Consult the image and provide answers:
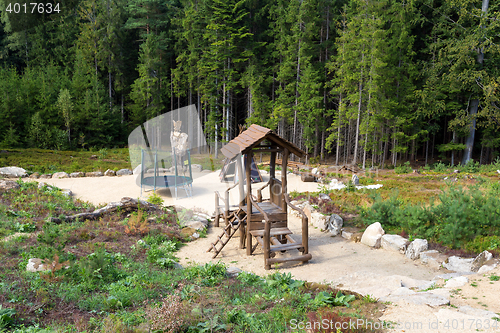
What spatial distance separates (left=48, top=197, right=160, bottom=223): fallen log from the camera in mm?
8766

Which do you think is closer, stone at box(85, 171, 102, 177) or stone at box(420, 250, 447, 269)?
stone at box(420, 250, 447, 269)

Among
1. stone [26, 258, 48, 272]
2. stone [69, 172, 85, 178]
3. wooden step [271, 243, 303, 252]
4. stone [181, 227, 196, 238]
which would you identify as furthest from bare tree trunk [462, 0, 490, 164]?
stone [26, 258, 48, 272]

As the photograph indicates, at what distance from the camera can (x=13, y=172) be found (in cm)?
1544

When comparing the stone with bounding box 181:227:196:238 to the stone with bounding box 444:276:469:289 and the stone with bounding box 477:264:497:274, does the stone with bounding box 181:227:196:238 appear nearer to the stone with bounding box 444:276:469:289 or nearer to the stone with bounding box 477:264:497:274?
the stone with bounding box 444:276:469:289

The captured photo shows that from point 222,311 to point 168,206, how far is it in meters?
7.17

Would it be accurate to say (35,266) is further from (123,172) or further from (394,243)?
(123,172)

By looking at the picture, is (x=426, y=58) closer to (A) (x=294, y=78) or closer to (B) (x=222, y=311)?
(A) (x=294, y=78)

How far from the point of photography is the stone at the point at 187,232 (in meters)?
8.53

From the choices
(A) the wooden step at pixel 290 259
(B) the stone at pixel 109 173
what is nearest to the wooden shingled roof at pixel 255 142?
(A) the wooden step at pixel 290 259

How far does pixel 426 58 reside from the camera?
26312 millimetres

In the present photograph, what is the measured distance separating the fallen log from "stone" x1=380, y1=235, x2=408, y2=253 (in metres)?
6.56

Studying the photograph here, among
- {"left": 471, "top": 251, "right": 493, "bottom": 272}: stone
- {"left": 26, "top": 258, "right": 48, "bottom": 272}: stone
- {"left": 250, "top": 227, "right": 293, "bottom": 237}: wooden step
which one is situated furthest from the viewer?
{"left": 250, "top": 227, "right": 293, "bottom": 237}: wooden step

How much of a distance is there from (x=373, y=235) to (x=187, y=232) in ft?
15.1

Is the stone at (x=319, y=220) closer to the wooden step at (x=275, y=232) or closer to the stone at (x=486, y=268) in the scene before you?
the wooden step at (x=275, y=232)
